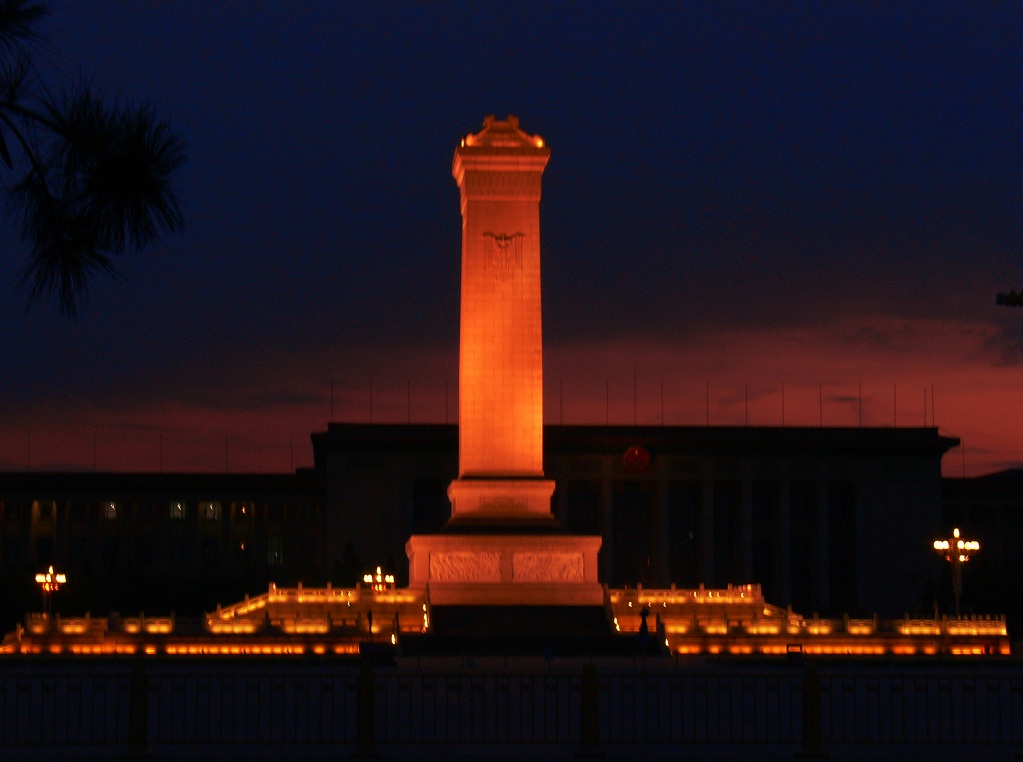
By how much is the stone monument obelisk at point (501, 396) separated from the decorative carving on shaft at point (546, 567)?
28 millimetres

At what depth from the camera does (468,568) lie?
46.0 metres

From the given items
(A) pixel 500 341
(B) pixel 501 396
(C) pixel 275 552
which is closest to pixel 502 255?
(A) pixel 500 341

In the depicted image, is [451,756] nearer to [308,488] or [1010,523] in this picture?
[308,488]

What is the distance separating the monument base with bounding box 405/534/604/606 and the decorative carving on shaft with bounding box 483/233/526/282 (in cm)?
775

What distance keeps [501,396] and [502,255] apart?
411 centimetres

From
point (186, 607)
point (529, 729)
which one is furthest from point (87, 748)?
point (186, 607)

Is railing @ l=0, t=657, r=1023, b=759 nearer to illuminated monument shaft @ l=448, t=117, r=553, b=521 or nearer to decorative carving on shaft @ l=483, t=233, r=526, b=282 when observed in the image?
illuminated monument shaft @ l=448, t=117, r=553, b=521

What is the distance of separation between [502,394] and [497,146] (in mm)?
7317

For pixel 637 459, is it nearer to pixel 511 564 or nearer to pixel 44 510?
pixel 44 510

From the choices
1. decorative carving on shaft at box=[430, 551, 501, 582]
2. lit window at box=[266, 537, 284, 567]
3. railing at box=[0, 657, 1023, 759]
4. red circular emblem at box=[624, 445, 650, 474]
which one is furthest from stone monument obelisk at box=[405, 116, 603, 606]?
lit window at box=[266, 537, 284, 567]

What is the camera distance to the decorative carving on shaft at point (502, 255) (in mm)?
48062

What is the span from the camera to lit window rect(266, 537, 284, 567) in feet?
312

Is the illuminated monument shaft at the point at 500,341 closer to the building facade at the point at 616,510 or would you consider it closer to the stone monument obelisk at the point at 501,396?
the stone monument obelisk at the point at 501,396

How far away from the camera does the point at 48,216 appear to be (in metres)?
9.59
